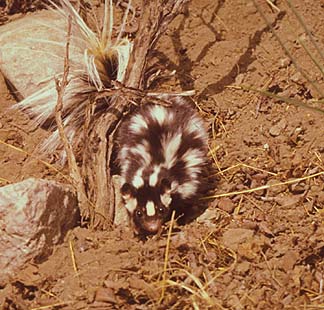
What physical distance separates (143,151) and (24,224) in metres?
1.05

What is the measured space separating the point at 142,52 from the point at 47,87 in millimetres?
726

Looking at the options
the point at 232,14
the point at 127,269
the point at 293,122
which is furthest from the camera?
the point at 232,14

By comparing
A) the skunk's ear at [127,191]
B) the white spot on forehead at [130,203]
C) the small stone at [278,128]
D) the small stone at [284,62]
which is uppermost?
the small stone at [284,62]

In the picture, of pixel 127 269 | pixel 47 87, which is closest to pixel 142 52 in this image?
pixel 47 87

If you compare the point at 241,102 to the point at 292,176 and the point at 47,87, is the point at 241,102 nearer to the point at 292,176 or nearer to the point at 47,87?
the point at 292,176

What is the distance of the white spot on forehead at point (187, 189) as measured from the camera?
5.28 meters

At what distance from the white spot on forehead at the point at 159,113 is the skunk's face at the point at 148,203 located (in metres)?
0.48

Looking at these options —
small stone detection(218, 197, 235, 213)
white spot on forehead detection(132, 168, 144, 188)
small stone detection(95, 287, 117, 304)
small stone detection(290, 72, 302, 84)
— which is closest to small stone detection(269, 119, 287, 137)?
small stone detection(290, 72, 302, 84)

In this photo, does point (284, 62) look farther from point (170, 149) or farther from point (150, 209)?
point (150, 209)

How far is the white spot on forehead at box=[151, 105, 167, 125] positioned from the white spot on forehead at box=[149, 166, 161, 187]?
0.33m

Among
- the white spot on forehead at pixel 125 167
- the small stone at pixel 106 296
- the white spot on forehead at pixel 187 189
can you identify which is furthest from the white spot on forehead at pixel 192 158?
the small stone at pixel 106 296

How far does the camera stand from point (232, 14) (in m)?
6.21

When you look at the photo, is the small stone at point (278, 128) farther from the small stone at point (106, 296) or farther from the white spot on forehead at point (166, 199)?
the small stone at point (106, 296)

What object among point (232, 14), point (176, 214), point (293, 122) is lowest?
point (176, 214)
